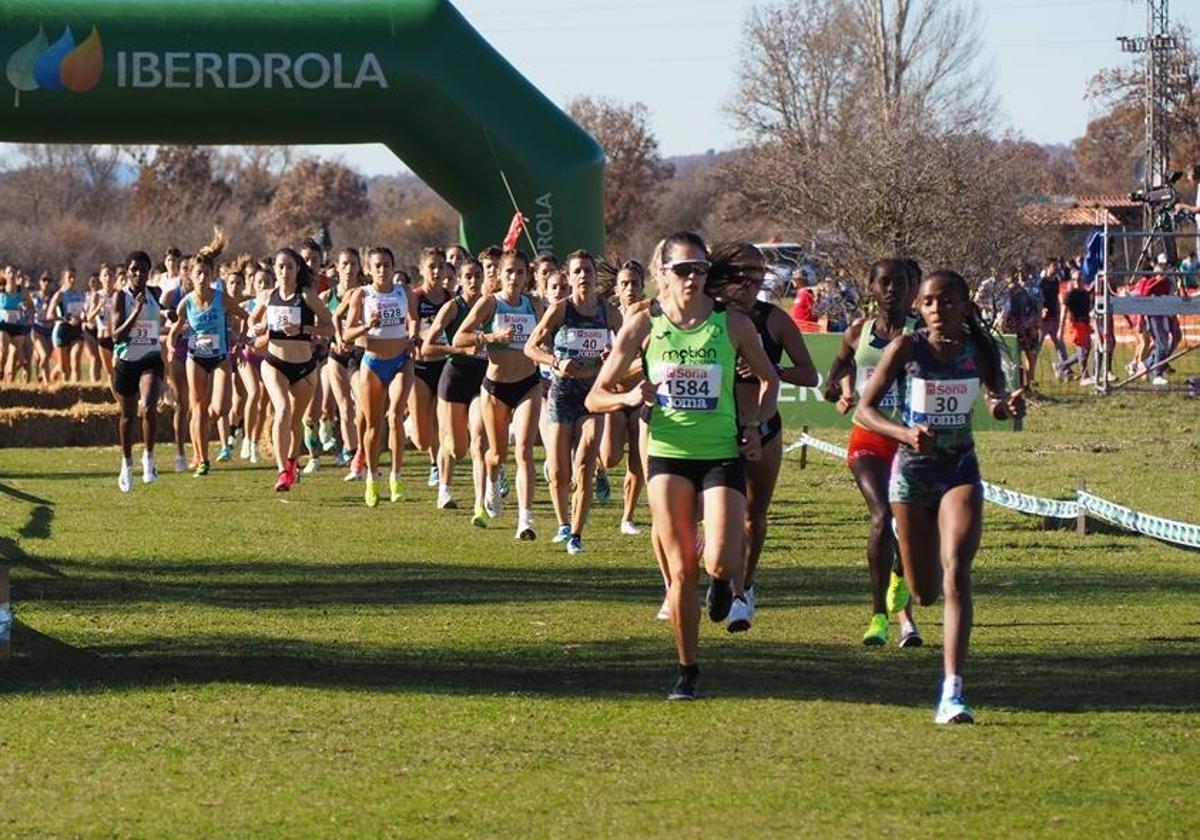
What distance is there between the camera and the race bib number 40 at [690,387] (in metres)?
9.24

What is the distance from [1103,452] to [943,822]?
16548mm

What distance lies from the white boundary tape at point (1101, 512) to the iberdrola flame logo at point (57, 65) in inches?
351

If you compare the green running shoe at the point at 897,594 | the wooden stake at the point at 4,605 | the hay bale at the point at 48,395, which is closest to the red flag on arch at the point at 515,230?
the hay bale at the point at 48,395

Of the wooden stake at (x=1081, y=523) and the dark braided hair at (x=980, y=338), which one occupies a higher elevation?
the dark braided hair at (x=980, y=338)

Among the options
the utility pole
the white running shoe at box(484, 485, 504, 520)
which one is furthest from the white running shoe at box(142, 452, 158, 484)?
the utility pole

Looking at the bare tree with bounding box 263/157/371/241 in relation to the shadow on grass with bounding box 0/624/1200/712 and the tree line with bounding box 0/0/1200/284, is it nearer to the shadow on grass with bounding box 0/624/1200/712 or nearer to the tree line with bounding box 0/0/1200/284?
the tree line with bounding box 0/0/1200/284

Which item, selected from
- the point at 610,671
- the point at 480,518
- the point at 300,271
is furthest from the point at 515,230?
the point at 610,671

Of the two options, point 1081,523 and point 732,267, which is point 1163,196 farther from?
point 732,267

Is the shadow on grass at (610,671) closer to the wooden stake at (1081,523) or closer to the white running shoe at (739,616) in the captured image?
the white running shoe at (739,616)

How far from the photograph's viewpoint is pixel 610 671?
10023 millimetres

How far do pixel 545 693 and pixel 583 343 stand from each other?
5417 millimetres

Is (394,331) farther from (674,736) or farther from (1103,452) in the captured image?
(674,736)

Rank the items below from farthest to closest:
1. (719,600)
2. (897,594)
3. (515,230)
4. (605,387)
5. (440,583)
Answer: (515,230) < (440,583) < (897,594) < (605,387) < (719,600)

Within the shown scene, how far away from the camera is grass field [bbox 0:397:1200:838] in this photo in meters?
7.19
